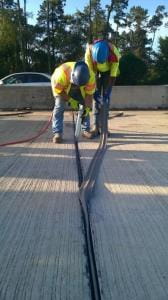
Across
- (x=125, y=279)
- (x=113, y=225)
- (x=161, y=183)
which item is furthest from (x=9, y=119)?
(x=125, y=279)

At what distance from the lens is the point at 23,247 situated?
3199mm

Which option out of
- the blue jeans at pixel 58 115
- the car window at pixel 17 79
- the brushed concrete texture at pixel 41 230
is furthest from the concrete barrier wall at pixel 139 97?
the brushed concrete texture at pixel 41 230

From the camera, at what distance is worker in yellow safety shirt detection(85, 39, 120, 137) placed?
7590mm

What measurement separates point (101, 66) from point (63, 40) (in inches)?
1258

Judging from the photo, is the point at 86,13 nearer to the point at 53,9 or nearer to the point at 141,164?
the point at 53,9

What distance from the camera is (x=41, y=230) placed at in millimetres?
3486


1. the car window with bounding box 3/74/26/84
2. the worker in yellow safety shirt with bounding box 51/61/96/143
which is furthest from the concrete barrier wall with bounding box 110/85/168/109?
the worker in yellow safety shirt with bounding box 51/61/96/143

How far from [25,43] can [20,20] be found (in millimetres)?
2107

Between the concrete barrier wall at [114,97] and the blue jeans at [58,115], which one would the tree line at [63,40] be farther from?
the blue jeans at [58,115]

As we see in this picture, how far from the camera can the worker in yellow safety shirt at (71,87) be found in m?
6.93

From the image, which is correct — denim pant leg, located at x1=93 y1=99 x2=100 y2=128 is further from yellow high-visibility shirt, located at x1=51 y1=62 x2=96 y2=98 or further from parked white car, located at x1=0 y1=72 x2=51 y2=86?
parked white car, located at x1=0 y1=72 x2=51 y2=86

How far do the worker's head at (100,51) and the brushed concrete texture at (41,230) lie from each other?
2135mm

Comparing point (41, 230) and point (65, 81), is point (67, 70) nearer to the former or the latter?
point (65, 81)

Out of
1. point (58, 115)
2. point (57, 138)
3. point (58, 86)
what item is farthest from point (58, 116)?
point (58, 86)
